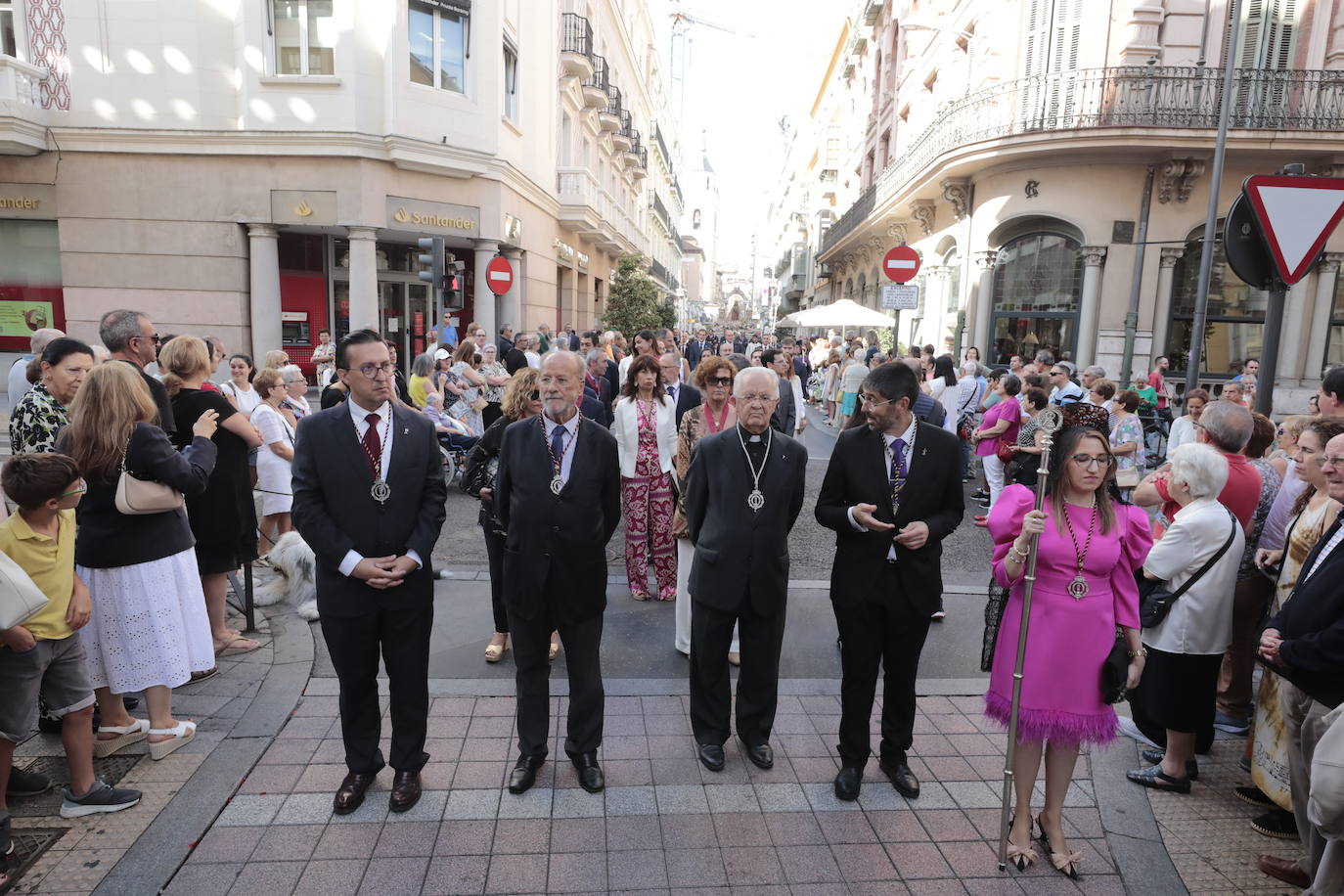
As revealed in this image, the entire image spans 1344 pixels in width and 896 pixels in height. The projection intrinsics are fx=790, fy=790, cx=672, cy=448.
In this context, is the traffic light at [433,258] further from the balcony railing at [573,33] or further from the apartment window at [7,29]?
the balcony railing at [573,33]

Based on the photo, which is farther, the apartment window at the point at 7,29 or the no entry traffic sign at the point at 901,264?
the apartment window at the point at 7,29

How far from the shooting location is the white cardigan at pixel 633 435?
249 inches

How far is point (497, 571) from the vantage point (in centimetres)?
502

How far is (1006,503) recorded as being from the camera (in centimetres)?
339

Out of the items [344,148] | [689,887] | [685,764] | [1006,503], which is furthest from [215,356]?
[344,148]

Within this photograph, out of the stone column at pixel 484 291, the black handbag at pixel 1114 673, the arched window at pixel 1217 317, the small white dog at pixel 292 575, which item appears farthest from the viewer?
the stone column at pixel 484 291

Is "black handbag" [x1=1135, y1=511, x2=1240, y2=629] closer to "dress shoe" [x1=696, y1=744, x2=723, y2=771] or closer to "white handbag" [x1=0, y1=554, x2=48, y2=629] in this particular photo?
"dress shoe" [x1=696, y1=744, x2=723, y2=771]

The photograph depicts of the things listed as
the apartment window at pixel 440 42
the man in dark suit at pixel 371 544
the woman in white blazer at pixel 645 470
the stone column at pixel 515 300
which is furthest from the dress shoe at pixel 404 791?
the stone column at pixel 515 300

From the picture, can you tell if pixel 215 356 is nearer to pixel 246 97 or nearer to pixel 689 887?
pixel 689 887

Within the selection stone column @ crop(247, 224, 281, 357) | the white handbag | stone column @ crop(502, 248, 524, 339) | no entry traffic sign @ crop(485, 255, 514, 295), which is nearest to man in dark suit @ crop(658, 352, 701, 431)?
the white handbag

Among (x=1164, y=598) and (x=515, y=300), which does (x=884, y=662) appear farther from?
(x=515, y=300)

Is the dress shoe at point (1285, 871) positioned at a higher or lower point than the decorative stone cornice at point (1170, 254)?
lower

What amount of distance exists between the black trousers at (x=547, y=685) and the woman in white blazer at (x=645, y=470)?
250 centimetres

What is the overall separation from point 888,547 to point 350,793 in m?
2.69
